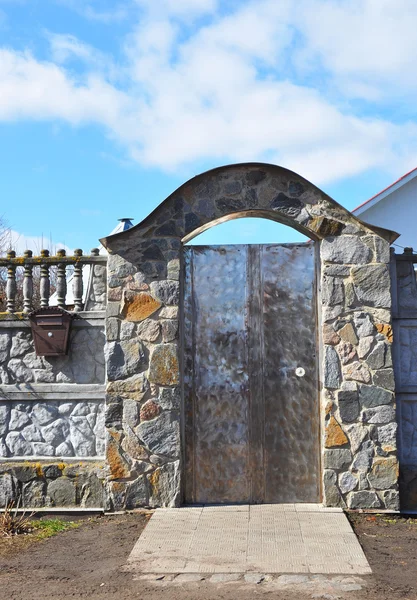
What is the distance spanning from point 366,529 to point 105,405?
2677 mm

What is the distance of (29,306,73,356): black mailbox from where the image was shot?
7.20m

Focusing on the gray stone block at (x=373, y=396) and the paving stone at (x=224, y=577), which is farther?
the gray stone block at (x=373, y=396)

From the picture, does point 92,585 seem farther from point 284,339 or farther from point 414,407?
point 414,407

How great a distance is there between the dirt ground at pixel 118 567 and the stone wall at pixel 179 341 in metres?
0.41

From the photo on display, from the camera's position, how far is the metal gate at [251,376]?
23.3 ft

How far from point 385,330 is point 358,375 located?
51cm

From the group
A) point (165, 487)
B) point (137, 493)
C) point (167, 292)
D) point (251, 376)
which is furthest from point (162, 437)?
point (167, 292)

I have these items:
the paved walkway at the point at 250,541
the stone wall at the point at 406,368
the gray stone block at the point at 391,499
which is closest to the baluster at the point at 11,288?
the paved walkway at the point at 250,541

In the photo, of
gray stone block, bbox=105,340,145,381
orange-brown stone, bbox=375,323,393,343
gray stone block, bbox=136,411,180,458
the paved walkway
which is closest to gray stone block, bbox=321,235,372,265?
orange-brown stone, bbox=375,323,393,343

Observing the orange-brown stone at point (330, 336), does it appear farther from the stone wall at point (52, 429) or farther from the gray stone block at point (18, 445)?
the gray stone block at point (18, 445)

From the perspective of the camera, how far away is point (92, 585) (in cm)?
510

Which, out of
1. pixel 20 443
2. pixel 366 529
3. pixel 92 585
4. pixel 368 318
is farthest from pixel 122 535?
pixel 368 318

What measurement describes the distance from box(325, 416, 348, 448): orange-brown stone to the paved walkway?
24.3 inches

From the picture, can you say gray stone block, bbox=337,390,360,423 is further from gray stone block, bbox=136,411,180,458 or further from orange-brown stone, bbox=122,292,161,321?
orange-brown stone, bbox=122,292,161,321
